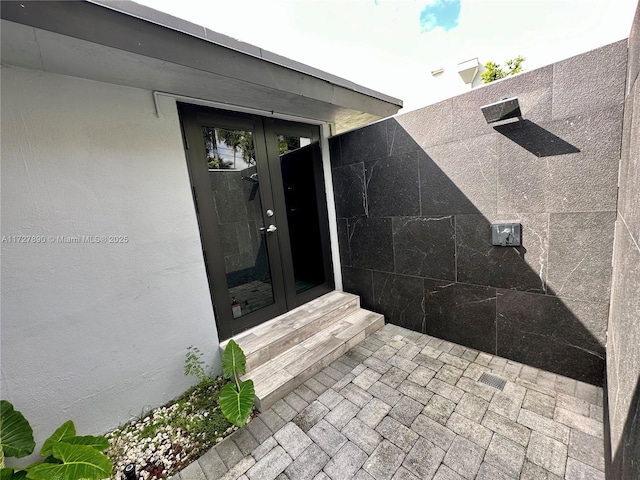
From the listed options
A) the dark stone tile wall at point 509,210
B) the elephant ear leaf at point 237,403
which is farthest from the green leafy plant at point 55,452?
the dark stone tile wall at point 509,210

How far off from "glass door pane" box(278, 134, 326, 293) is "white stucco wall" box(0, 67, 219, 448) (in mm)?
1137

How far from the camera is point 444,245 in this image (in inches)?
95.0

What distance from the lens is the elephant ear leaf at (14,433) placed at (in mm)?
1354

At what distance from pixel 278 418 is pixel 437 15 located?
6.09 m

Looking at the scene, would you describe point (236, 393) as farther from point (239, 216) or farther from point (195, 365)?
point (239, 216)

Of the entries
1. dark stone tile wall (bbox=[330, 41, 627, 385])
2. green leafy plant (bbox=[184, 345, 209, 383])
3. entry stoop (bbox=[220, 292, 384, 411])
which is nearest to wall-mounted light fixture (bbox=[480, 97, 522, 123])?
dark stone tile wall (bbox=[330, 41, 627, 385])

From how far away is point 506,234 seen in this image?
6.68 feet

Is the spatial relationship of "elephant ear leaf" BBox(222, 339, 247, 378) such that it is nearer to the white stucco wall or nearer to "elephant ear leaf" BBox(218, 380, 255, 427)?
"elephant ear leaf" BBox(218, 380, 255, 427)

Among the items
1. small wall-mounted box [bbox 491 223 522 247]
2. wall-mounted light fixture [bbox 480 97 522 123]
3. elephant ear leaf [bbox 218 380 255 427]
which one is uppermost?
wall-mounted light fixture [bbox 480 97 522 123]

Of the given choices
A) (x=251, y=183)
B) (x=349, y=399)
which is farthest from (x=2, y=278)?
(x=349, y=399)

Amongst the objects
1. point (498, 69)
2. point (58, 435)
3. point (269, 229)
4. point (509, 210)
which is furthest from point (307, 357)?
point (498, 69)

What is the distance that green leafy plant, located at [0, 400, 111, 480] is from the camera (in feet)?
3.84

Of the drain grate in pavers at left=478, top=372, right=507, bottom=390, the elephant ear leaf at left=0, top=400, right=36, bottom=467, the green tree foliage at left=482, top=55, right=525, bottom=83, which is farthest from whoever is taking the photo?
the green tree foliage at left=482, top=55, right=525, bottom=83

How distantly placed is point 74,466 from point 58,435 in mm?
520
